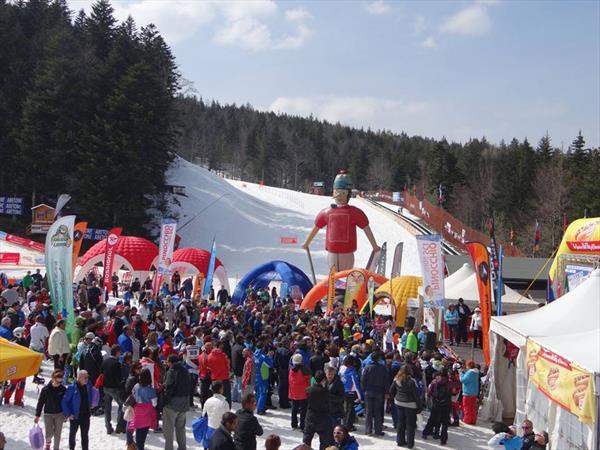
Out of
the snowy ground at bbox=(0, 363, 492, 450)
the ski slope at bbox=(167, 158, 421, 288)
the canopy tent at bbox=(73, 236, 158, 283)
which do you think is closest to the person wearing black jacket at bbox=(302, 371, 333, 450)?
the snowy ground at bbox=(0, 363, 492, 450)

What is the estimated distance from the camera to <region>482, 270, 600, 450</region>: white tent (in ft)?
24.1

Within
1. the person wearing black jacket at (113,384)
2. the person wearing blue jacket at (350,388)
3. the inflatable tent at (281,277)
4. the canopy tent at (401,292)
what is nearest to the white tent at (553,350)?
the person wearing blue jacket at (350,388)

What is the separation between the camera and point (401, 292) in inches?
744

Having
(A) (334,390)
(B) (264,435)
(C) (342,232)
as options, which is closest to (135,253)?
(C) (342,232)

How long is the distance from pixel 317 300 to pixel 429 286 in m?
6.84

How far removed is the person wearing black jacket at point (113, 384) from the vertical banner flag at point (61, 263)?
160 inches

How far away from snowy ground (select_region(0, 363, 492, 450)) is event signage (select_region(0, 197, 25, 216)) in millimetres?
29873

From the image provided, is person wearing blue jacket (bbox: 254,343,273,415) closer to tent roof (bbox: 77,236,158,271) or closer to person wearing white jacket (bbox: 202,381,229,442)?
person wearing white jacket (bbox: 202,381,229,442)

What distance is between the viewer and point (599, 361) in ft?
23.1

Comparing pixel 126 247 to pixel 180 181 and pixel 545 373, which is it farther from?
pixel 180 181

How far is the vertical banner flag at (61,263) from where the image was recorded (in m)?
12.7

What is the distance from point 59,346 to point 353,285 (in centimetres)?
1070

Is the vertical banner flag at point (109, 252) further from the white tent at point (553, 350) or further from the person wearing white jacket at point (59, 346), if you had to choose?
the white tent at point (553, 350)

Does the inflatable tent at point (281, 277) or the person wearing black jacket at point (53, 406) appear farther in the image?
the inflatable tent at point (281, 277)
